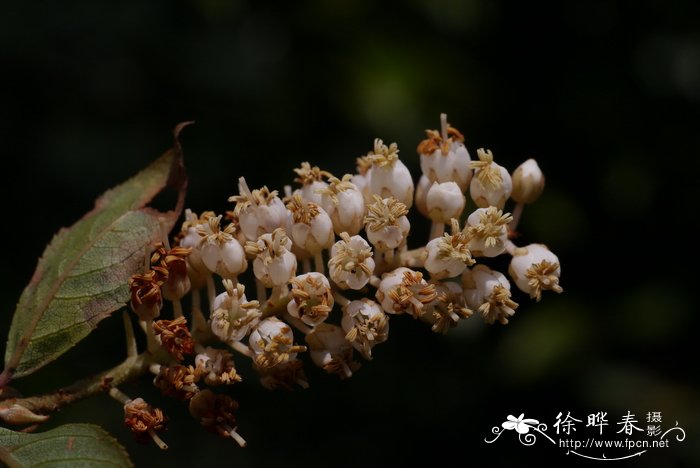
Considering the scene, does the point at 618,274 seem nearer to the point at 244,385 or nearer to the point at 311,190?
the point at 244,385

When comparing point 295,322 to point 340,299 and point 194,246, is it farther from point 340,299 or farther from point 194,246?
point 194,246

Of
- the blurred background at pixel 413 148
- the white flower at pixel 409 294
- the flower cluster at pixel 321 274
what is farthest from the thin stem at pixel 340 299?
the blurred background at pixel 413 148

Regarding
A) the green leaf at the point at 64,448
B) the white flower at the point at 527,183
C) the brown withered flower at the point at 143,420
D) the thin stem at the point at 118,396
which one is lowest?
the green leaf at the point at 64,448

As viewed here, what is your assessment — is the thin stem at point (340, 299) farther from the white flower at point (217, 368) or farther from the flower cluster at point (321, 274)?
the white flower at point (217, 368)

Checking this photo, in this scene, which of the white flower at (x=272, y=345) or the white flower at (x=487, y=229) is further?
the white flower at (x=487, y=229)

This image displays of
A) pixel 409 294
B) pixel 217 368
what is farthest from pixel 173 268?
pixel 409 294

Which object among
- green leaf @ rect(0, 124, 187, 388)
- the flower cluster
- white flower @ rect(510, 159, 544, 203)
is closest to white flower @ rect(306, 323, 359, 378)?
the flower cluster
